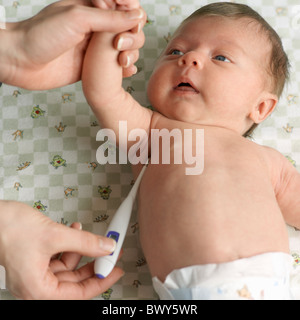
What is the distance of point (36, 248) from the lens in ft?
3.54

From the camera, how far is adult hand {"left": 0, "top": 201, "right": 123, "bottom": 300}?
1071mm

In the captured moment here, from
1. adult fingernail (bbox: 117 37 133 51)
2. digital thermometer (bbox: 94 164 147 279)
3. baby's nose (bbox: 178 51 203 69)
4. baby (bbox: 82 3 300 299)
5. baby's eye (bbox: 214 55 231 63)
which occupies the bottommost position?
digital thermometer (bbox: 94 164 147 279)

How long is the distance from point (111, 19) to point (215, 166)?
442mm

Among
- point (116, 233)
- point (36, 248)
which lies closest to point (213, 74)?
point (116, 233)

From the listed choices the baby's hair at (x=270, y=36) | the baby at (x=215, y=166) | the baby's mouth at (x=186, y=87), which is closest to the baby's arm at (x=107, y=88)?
the baby at (x=215, y=166)

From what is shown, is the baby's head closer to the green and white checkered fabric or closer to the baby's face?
the baby's face

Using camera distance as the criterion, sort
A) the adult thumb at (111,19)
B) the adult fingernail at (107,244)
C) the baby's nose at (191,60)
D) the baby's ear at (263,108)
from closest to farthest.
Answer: the adult thumb at (111,19) < the adult fingernail at (107,244) < the baby's nose at (191,60) < the baby's ear at (263,108)

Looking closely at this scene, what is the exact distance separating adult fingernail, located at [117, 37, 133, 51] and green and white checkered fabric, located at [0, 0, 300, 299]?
1.37 ft

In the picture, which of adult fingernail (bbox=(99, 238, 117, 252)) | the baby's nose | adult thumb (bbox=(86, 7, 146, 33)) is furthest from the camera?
the baby's nose

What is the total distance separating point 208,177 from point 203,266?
0.22 metres

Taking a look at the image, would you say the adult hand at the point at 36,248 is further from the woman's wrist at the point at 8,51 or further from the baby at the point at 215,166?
the woman's wrist at the point at 8,51

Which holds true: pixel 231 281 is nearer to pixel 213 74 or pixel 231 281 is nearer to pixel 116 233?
pixel 116 233

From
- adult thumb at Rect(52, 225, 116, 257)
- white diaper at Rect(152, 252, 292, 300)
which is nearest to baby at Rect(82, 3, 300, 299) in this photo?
white diaper at Rect(152, 252, 292, 300)

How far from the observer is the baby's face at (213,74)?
1.23m
